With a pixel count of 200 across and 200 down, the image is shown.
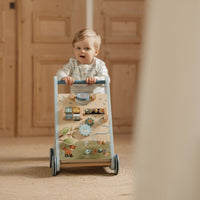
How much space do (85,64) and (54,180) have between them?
27.5 inches

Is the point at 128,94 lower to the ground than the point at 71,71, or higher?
lower

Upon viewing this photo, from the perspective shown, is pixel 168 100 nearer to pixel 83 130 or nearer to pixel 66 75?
pixel 83 130

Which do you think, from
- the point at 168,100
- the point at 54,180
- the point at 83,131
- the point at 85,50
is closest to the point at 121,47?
the point at 85,50

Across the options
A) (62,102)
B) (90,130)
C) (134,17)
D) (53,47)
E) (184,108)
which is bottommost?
(90,130)

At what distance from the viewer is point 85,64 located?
204 centimetres

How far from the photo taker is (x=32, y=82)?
2.99 metres

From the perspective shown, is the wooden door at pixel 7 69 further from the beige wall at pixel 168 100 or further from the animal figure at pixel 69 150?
the beige wall at pixel 168 100

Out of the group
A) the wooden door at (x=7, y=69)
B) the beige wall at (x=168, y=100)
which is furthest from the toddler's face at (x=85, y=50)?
the beige wall at (x=168, y=100)

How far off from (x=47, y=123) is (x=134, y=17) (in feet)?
3.97

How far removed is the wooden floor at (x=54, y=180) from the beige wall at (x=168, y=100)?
951mm

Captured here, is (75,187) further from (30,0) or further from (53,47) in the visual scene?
(30,0)

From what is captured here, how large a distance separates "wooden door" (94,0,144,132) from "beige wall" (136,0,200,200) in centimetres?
252

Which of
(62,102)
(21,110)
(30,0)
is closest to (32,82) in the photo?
(21,110)

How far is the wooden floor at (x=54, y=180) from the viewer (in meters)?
1.48
